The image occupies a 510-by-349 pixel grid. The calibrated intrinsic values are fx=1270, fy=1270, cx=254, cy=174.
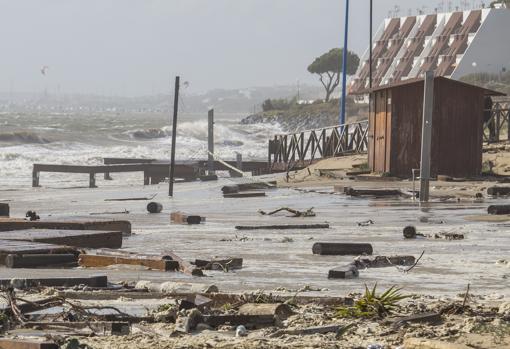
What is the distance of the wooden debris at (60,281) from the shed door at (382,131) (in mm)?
22660

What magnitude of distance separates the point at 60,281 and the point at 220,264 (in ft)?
6.86

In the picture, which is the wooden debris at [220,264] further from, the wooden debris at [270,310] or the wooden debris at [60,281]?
the wooden debris at [270,310]

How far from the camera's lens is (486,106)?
128 feet

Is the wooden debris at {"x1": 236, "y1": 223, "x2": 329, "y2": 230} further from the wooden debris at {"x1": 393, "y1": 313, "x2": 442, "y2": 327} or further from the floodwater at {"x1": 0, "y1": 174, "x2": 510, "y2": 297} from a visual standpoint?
the wooden debris at {"x1": 393, "y1": 313, "x2": 442, "y2": 327}

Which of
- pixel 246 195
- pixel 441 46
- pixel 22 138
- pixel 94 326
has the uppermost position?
pixel 441 46

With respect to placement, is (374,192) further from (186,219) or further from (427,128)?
(186,219)

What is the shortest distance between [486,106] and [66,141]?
49918mm

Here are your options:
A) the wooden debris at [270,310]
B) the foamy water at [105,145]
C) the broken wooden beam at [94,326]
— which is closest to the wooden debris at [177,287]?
the wooden debris at [270,310]

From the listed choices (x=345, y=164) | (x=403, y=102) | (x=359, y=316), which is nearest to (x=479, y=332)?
(x=359, y=316)

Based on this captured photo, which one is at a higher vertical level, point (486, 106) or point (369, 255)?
point (486, 106)

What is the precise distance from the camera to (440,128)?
32.0 m

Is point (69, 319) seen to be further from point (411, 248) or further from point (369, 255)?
point (411, 248)

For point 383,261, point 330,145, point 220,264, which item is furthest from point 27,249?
point 330,145

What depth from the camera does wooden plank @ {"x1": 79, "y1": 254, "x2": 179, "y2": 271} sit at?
12242mm
